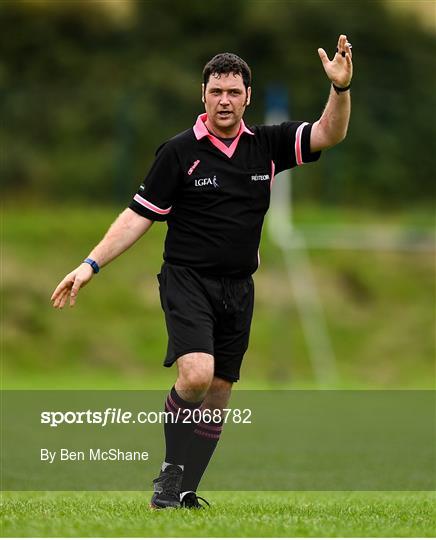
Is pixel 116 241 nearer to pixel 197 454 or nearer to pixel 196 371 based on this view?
pixel 196 371

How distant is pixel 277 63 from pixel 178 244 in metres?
22.9

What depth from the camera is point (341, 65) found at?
225 inches

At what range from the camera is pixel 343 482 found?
25.8 ft

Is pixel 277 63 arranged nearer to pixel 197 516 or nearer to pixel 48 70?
pixel 48 70

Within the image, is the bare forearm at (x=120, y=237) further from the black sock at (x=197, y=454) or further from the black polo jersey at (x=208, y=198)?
the black sock at (x=197, y=454)

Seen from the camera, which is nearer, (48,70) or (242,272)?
(242,272)

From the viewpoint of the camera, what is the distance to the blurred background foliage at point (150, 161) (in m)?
19.9

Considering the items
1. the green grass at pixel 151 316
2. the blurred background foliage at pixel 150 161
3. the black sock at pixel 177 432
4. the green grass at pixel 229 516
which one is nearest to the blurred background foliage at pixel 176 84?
the blurred background foliage at pixel 150 161

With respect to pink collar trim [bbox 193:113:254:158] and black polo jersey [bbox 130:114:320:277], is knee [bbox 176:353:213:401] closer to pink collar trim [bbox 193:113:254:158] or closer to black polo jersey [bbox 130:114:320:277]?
black polo jersey [bbox 130:114:320:277]

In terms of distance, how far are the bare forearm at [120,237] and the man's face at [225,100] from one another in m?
0.59

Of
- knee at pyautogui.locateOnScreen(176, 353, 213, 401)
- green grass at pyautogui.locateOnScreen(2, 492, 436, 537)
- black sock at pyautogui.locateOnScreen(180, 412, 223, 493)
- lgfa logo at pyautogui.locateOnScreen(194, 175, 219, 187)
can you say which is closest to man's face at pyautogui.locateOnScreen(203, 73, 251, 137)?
lgfa logo at pyautogui.locateOnScreen(194, 175, 219, 187)

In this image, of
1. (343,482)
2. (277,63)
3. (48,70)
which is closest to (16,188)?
(48,70)

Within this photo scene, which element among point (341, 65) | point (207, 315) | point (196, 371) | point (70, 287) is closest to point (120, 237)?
point (70, 287)

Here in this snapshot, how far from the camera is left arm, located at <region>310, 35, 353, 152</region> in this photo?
570 cm
